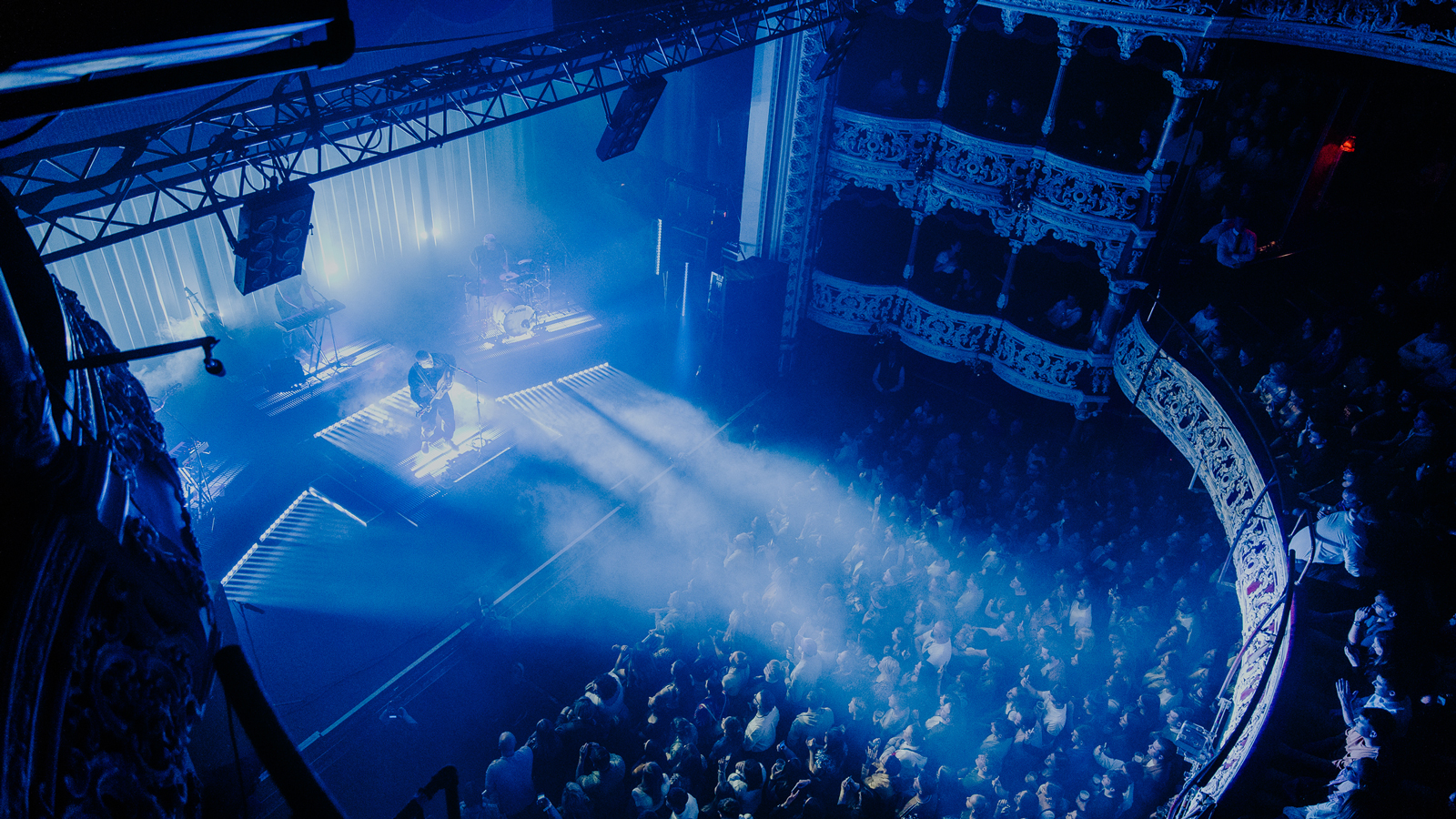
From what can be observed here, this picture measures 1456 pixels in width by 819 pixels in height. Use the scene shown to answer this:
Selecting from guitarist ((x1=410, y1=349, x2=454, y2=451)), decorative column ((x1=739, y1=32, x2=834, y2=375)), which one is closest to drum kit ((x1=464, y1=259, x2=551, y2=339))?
guitarist ((x1=410, y1=349, x2=454, y2=451))

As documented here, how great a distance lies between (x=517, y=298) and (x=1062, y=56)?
11693mm

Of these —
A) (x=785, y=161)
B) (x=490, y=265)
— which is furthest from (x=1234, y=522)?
(x=490, y=265)

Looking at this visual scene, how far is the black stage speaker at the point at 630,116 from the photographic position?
332 inches

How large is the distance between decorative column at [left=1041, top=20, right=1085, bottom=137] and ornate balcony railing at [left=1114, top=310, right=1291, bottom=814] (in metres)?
3.22

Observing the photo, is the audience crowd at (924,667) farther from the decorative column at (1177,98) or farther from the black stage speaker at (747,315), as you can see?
the decorative column at (1177,98)

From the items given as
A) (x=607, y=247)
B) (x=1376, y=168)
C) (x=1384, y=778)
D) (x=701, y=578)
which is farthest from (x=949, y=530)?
(x=607, y=247)

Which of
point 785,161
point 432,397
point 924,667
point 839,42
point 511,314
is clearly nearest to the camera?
point 924,667

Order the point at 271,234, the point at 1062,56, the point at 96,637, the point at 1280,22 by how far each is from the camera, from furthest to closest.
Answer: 1. the point at 1062,56
2. the point at 1280,22
3. the point at 271,234
4. the point at 96,637

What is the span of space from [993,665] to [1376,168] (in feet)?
31.9

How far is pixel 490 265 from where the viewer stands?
1748 cm

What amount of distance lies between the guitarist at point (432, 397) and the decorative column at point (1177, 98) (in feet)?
36.7

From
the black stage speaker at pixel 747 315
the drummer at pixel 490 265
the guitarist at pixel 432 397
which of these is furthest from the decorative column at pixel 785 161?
the drummer at pixel 490 265

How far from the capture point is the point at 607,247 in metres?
19.5

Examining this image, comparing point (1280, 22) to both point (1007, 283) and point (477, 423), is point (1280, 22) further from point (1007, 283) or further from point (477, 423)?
point (477, 423)
